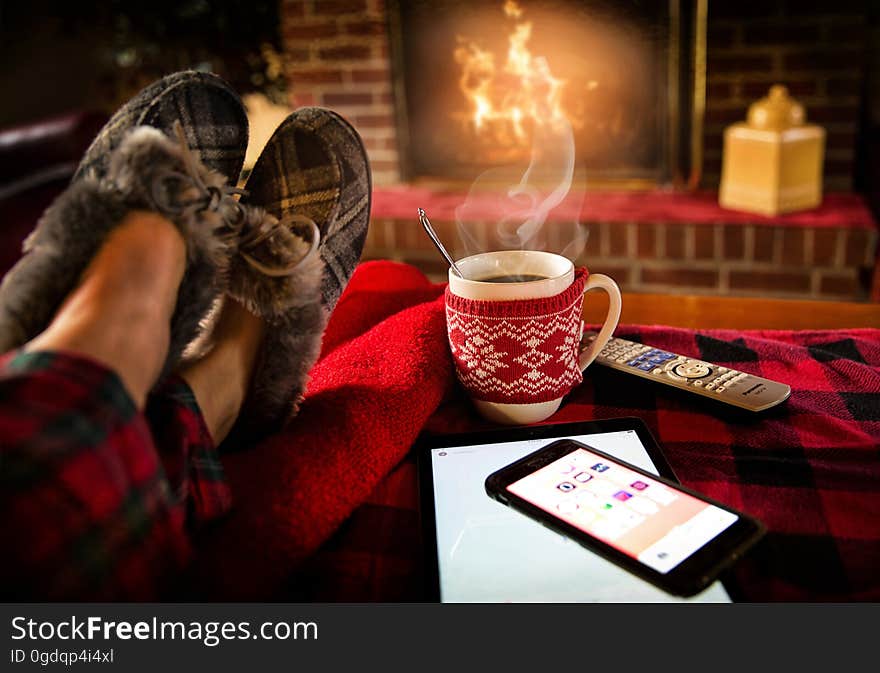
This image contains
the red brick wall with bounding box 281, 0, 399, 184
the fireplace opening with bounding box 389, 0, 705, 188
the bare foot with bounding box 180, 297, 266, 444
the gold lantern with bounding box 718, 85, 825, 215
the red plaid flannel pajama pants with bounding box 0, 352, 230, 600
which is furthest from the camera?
the red brick wall with bounding box 281, 0, 399, 184

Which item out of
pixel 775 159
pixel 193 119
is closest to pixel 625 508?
pixel 193 119

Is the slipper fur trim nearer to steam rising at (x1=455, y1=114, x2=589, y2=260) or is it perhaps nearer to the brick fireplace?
steam rising at (x1=455, y1=114, x2=589, y2=260)

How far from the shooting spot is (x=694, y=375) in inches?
23.3

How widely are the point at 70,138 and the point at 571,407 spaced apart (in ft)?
4.30

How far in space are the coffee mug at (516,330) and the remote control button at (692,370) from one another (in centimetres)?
8

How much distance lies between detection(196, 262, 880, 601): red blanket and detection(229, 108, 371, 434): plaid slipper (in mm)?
33

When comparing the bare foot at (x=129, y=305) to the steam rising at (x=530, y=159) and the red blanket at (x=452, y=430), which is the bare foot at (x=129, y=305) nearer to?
the red blanket at (x=452, y=430)

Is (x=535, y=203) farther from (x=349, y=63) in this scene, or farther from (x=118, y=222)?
(x=118, y=222)

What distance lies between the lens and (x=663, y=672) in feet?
1.13

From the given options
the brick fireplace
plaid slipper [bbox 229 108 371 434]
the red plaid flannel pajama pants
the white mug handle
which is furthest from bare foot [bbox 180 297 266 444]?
the brick fireplace

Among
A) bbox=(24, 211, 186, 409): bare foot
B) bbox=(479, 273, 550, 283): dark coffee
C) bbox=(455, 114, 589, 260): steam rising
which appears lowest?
bbox=(455, 114, 589, 260): steam rising

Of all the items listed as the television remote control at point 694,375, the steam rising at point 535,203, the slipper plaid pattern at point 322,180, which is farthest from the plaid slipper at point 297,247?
the steam rising at point 535,203

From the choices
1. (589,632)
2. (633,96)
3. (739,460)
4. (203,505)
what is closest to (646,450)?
(739,460)

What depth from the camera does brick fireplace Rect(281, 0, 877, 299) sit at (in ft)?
4.94
